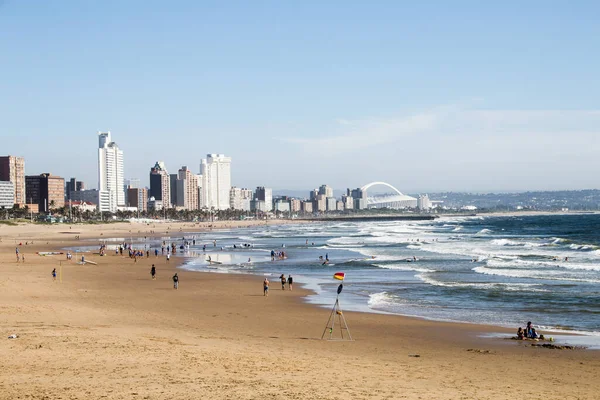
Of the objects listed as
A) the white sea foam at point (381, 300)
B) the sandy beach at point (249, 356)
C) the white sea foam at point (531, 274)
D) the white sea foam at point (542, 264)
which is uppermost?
the sandy beach at point (249, 356)

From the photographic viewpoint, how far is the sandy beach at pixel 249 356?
12.7 m

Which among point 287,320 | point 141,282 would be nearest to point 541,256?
point 141,282

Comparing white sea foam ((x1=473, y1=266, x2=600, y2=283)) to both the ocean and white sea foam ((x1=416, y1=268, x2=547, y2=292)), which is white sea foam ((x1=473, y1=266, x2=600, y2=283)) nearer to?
the ocean

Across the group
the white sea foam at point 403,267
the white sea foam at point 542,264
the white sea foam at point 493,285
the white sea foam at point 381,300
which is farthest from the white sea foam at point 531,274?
the white sea foam at point 381,300

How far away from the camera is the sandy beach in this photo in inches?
501

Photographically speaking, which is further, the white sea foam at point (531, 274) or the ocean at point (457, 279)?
the white sea foam at point (531, 274)

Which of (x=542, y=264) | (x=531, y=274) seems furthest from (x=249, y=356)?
(x=542, y=264)

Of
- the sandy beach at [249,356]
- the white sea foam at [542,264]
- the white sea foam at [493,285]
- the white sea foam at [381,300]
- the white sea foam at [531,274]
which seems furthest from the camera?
the white sea foam at [542,264]

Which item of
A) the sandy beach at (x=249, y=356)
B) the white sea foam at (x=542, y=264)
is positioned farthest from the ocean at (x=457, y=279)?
the sandy beach at (x=249, y=356)

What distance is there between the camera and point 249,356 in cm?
1611

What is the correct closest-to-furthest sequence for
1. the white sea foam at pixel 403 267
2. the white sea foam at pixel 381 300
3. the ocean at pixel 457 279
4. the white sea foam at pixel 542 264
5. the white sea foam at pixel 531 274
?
the ocean at pixel 457 279, the white sea foam at pixel 381 300, the white sea foam at pixel 531 274, the white sea foam at pixel 403 267, the white sea foam at pixel 542 264

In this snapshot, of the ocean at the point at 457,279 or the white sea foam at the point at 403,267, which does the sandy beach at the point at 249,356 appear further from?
the white sea foam at the point at 403,267

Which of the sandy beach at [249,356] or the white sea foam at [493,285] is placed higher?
the sandy beach at [249,356]

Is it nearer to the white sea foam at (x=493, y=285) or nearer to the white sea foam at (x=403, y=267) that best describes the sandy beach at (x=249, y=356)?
the white sea foam at (x=493, y=285)
